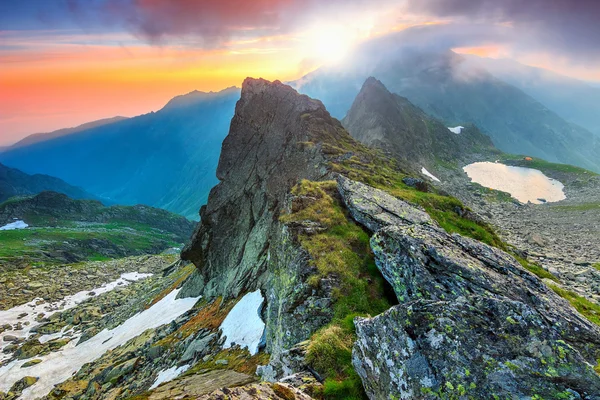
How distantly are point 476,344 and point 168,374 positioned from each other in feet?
89.4

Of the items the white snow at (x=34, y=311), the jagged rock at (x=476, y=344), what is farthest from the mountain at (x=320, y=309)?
the white snow at (x=34, y=311)

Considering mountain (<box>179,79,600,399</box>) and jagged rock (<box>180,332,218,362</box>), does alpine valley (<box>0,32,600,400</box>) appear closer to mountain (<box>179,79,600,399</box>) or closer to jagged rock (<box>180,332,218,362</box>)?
mountain (<box>179,79,600,399</box>)

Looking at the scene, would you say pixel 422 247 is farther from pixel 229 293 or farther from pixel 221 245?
pixel 221 245

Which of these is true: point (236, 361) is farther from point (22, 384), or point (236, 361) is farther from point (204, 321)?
point (22, 384)

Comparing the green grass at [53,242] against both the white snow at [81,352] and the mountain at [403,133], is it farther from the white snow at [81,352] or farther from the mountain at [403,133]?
the mountain at [403,133]

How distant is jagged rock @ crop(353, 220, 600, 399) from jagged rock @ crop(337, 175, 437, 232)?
7.39m

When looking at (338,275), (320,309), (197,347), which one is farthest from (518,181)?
(197,347)

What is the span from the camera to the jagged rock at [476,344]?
754cm

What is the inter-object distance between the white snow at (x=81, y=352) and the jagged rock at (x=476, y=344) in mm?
38472

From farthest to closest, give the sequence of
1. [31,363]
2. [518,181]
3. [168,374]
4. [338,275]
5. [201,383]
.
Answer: [518,181] < [31,363] < [168,374] < [201,383] < [338,275]

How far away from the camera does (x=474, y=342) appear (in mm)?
8336

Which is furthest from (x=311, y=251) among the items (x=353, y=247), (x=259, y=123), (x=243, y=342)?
(x=259, y=123)

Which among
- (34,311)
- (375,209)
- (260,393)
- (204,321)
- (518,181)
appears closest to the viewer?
(260,393)

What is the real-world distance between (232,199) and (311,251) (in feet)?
98.3
